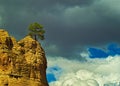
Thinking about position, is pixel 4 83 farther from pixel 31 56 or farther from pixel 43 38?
pixel 43 38

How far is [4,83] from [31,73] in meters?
10.6

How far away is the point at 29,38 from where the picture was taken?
559ft

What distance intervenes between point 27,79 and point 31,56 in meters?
7.67

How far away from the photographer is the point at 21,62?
164000 millimetres

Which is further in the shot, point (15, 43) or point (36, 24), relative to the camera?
point (36, 24)

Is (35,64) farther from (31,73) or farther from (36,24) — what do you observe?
(36,24)

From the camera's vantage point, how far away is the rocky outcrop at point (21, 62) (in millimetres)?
160000

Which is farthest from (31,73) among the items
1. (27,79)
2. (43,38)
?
(43,38)

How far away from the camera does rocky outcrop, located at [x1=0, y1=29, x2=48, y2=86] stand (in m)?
160

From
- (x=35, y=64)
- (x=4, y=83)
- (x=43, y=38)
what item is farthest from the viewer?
(x=43, y=38)

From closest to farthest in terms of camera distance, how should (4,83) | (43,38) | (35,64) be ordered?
(4,83)
(35,64)
(43,38)

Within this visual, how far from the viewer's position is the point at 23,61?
165 meters

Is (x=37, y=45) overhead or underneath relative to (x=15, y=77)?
overhead

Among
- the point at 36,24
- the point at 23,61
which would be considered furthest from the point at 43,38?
the point at 23,61
